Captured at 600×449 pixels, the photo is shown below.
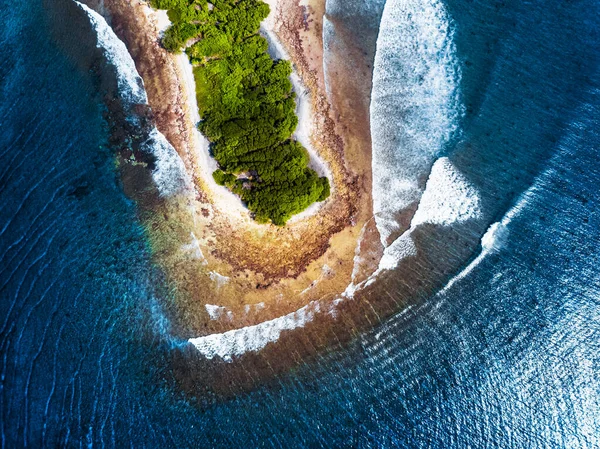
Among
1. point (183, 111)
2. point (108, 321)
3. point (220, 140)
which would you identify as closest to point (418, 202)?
point (220, 140)

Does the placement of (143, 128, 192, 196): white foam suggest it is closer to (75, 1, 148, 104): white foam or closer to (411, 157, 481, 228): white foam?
(75, 1, 148, 104): white foam

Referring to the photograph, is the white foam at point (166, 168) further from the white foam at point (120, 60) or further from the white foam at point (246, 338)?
the white foam at point (246, 338)

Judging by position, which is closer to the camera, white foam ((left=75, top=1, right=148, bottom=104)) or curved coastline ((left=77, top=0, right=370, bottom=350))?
curved coastline ((left=77, top=0, right=370, bottom=350))

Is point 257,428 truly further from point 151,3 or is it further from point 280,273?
point 151,3

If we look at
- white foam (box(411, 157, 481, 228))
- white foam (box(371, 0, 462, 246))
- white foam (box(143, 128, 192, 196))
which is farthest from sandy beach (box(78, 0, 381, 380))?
white foam (box(411, 157, 481, 228))

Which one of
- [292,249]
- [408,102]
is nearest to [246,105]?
[292,249]

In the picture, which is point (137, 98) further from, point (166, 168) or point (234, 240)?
point (234, 240)
